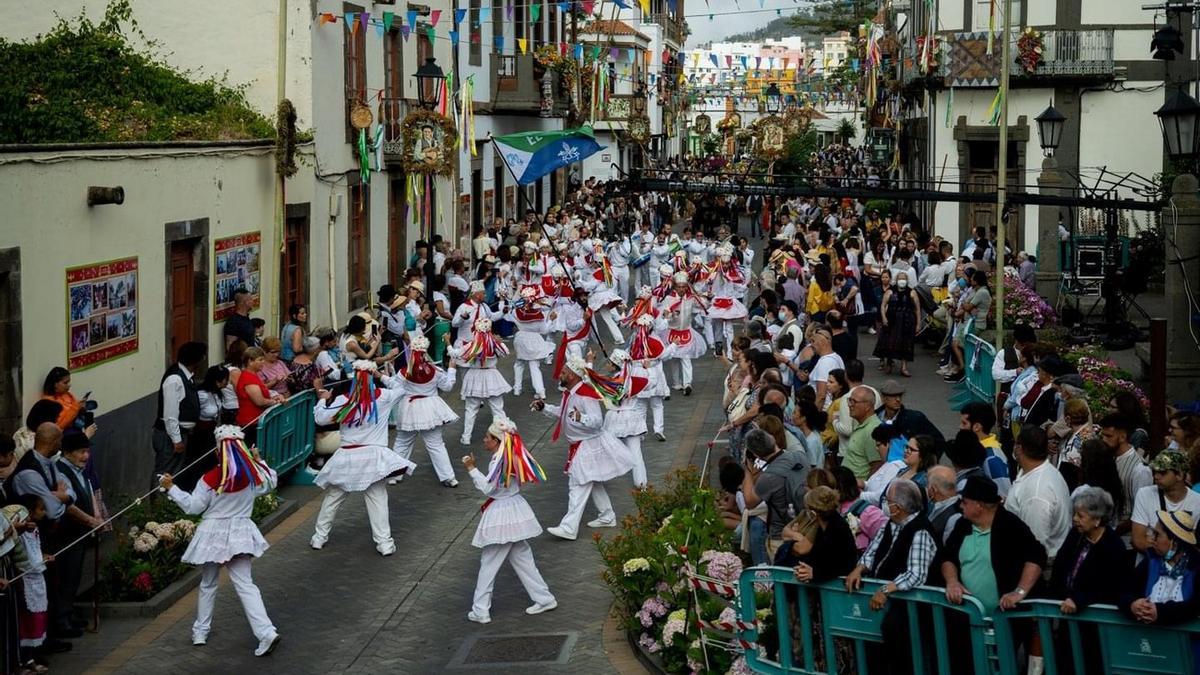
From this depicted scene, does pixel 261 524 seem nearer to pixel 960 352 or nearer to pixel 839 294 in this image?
pixel 960 352

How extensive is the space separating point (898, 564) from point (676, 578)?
2.46 metres

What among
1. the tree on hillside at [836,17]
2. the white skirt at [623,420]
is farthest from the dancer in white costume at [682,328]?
the tree on hillside at [836,17]

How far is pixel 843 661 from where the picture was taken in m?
9.29

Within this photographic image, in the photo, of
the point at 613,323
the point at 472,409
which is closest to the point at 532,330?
the point at 472,409

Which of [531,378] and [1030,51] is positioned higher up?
[1030,51]

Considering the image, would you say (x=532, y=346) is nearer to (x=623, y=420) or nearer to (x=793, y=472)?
(x=623, y=420)

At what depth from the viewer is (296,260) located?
79.0 ft

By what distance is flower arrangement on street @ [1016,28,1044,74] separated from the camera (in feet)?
115

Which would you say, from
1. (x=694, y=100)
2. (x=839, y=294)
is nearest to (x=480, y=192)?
(x=839, y=294)

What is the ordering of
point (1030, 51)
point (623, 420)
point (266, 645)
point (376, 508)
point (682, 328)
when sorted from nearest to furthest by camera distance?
point (266, 645), point (376, 508), point (623, 420), point (682, 328), point (1030, 51)

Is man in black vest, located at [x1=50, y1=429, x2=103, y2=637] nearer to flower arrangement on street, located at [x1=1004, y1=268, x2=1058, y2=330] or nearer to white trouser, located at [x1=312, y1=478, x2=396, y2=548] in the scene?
white trouser, located at [x1=312, y1=478, x2=396, y2=548]

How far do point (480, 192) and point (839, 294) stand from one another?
12.8 m

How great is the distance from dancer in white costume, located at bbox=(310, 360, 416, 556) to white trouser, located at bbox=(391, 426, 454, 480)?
7.03 ft

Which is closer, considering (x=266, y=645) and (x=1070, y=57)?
(x=266, y=645)
